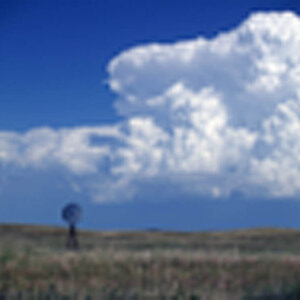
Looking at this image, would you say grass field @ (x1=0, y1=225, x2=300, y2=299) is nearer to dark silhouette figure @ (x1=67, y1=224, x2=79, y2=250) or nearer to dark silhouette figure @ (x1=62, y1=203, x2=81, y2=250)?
dark silhouette figure @ (x1=67, y1=224, x2=79, y2=250)

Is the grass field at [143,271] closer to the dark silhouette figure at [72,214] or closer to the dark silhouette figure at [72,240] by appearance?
the dark silhouette figure at [72,240]

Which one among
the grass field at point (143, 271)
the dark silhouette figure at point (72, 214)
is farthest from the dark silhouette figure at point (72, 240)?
the grass field at point (143, 271)

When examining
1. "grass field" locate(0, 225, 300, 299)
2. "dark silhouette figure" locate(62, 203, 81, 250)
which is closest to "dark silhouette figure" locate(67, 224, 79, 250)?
"dark silhouette figure" locate(62, 203, 81, 250)

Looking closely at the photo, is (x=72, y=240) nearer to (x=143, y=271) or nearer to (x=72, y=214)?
(x=72, y=214)

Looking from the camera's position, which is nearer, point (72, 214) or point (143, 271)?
point (143, 271)

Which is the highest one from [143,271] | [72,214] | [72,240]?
[72,214]

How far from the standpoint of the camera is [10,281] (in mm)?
26562

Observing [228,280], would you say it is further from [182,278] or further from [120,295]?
[120,295]

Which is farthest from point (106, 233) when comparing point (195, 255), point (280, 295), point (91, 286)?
point (280, 295)

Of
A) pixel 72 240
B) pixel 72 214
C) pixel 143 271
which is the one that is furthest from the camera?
pixel 72 214

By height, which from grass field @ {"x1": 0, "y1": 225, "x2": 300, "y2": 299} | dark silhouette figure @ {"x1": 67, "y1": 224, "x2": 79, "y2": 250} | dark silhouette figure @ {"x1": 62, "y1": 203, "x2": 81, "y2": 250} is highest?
dark silhouette figure @ {"x1": 62, "y1": 203, "x2": 81, "y2": 250}

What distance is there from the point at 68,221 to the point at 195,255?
52.7ft

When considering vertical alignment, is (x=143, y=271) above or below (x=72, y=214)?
below

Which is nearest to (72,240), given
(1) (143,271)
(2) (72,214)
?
(2) (72,214)
